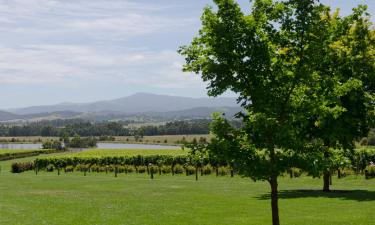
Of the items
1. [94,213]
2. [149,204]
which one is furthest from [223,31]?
[149,204]

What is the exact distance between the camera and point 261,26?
18.7 metres

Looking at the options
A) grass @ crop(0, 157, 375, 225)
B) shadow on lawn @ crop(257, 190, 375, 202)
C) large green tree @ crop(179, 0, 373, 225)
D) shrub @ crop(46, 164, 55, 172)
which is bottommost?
shrub @ crop(46, 164, 55, 172)

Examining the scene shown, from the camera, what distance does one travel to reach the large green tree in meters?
18.2

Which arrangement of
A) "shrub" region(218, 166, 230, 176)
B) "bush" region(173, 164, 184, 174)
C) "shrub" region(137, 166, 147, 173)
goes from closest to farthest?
"shrub" region(218, 166, 230, 176) < "bush" region(173, 164, 184, 174) < "shrub" region(137, 166, 147, 173)

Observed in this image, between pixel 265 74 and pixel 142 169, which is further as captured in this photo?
pixel 142 169

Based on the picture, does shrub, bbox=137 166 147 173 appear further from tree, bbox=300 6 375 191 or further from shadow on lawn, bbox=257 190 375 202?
tree, bbox=300 6 375 191

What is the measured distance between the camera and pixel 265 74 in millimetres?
18469

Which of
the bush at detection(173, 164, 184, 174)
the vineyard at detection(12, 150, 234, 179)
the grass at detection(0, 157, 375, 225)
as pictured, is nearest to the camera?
the grass at detection(0, 157, 375, 225)

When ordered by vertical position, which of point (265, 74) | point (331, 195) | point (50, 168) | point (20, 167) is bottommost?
point (50, 168)

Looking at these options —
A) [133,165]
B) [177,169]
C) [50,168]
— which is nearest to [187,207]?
[177,169]

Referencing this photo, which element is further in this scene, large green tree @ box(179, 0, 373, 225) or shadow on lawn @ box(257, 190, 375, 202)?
shadow on lawn @ box(257, 190, 375, 202)

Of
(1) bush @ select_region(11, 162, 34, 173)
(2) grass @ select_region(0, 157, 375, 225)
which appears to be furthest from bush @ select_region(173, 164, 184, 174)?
(1) bush @ select_region(11, 162, 34, 173)

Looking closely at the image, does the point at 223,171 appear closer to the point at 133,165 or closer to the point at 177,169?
the point at 177,169

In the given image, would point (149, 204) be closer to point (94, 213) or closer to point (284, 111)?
point (94, 213)
